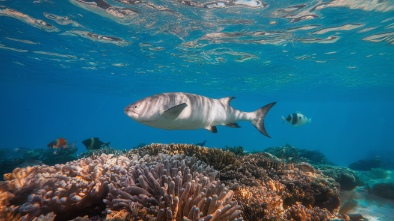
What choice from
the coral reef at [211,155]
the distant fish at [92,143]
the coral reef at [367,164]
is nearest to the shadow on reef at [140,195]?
the coral reef at [211,155]

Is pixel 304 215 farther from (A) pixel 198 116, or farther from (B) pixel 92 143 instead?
(B) pixel 92 143

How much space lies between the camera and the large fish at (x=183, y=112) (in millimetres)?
4793

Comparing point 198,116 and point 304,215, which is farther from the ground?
point 198,116

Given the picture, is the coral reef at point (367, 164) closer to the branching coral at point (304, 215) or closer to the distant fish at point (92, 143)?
the branching coral at point (304, 215)

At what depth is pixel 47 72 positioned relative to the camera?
33062 millimetres

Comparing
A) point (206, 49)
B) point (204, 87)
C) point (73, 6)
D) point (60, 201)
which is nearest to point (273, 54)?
point (206, 49)

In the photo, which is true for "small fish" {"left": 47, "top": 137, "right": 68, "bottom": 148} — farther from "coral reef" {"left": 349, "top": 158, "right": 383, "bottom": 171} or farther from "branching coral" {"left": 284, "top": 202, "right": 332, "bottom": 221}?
"coral reef" {"left": 349, "top": 158, "right": 383, "bottom": 171}

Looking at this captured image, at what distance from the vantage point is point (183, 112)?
17.5 feet

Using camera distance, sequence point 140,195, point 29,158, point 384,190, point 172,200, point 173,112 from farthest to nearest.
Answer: point 29,158, point 384,190, point 173,112, point 140,195, point 172,200

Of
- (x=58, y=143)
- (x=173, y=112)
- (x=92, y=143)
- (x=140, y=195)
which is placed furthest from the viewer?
(x=92, y=143)

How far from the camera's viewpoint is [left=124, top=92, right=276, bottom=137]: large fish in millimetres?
4793

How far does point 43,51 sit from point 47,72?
1204cm

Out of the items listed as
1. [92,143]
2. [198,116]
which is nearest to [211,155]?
[198,116]

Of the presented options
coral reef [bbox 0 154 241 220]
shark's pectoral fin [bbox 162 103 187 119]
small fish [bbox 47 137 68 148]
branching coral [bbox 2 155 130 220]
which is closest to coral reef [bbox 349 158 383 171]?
shark's pectoral fin [bbox 162 103 187 119]
